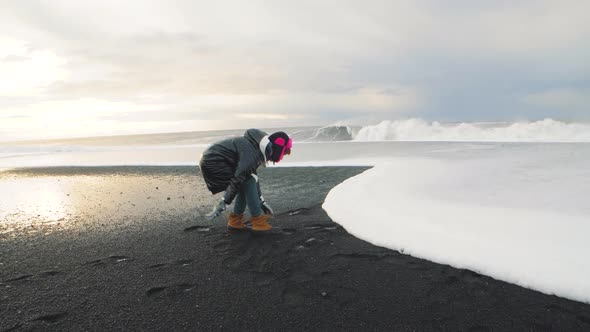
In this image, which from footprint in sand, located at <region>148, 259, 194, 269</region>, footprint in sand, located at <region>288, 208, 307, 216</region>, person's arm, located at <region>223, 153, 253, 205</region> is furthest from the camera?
footprint in sand, located at <region>288, 208, 307, 216</region>

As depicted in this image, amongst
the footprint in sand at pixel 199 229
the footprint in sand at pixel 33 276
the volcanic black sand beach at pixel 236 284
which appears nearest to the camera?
the volcanic black sand beach at pixel 236 284

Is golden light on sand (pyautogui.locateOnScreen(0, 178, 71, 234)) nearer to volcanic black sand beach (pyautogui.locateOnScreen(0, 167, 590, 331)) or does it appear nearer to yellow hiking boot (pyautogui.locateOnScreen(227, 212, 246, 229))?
volcanic black sand beach (pyautogui.locateOnScreen(0, 167, 590, 331))

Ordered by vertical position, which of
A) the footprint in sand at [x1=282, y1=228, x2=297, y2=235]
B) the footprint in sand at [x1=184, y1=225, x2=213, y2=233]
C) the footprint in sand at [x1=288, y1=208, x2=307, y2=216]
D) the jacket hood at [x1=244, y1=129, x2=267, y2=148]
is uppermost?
the jacket hood at [x1=244, y1=129, x2=267, y2=148]

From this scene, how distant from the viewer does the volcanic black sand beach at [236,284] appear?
2256 millimetres

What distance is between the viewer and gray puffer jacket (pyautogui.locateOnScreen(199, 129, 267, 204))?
4152mm

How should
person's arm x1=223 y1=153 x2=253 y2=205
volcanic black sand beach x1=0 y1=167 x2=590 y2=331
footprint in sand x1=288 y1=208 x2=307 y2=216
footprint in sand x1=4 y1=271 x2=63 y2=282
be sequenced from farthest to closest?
footprint in sand x1=288 y1=208 x2=307 y2=216
person's arm x1=223 y1=153 x2=253 y2=205
footprint in sand x1=4 y1=271 x2=63 y2=282
volcanic black sand beach x1=0 y1=167 x2=590 y2=331

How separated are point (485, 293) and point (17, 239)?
18.3ft

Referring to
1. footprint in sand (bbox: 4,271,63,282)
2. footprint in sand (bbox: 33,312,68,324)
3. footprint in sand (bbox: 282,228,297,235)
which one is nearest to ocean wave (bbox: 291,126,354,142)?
footprint in sand (bbox: 282,228,297,235)

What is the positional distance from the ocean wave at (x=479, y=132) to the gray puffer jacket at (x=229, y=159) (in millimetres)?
22934

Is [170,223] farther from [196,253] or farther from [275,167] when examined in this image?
[275,167]

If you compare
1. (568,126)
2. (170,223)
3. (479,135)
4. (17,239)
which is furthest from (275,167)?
(568,126)

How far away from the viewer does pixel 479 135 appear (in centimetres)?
2667

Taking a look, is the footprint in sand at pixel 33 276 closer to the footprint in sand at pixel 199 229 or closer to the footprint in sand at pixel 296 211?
the footprint in sand at pixel 199 229

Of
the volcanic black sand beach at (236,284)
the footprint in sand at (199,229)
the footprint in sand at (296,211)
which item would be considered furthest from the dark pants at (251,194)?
the footprint in sand at (296,211)
